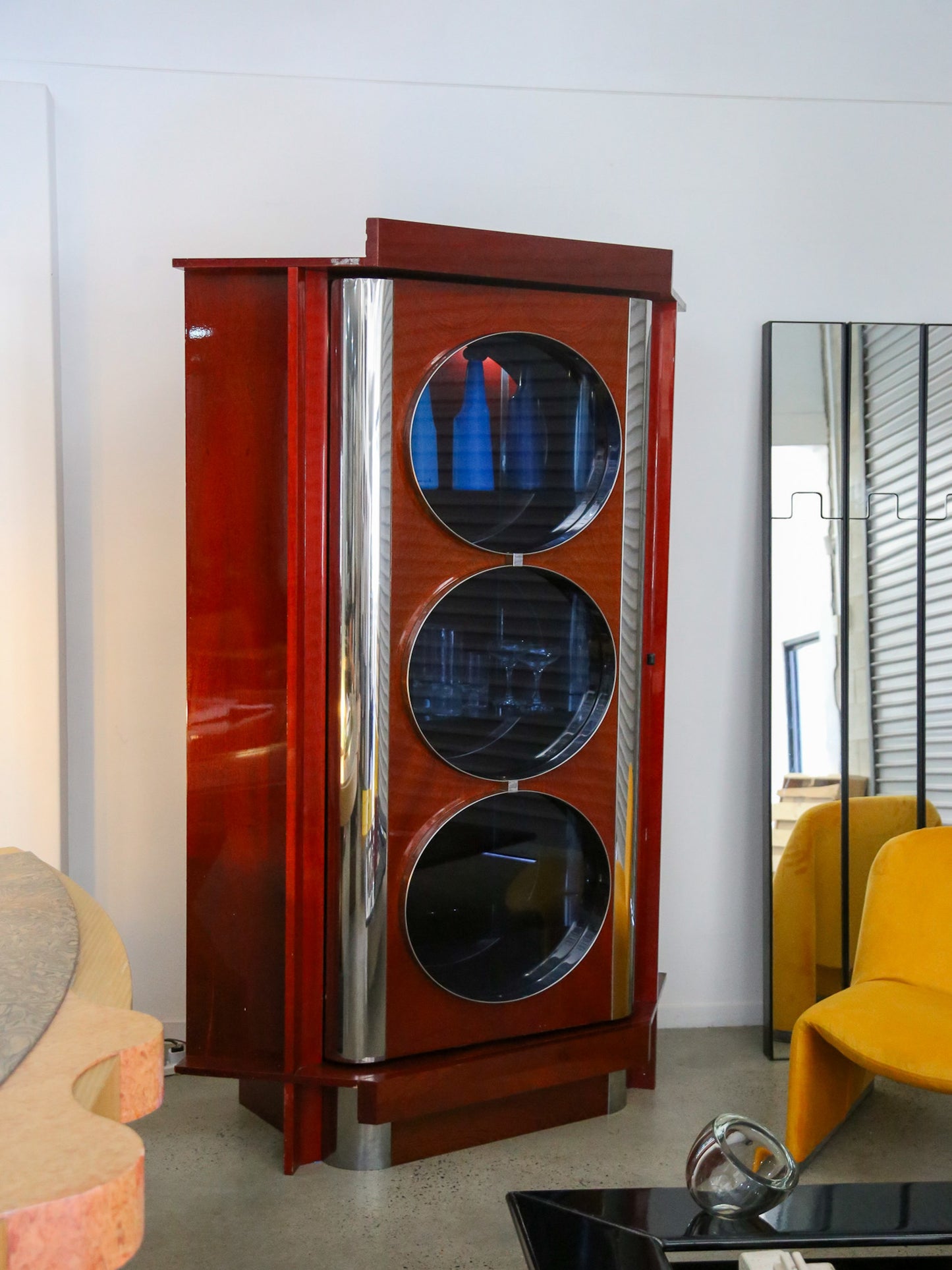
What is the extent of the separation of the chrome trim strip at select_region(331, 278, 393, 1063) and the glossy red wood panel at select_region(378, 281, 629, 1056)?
20mm

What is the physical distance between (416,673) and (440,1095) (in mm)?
796

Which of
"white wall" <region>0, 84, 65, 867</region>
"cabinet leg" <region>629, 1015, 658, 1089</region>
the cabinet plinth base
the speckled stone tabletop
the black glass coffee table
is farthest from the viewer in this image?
"white wall" <region>0, 84, 65, 867</region>

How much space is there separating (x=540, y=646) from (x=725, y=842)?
0.95m

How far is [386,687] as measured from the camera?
2.04m

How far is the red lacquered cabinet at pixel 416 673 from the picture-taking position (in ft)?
6.57

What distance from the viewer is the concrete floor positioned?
1820 millimetres

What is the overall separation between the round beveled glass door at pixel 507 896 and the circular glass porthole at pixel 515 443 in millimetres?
538

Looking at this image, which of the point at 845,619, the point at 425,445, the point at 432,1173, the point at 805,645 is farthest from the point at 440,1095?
the point at 845,619

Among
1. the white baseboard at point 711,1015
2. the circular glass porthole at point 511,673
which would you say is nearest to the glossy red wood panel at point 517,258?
the circular glass porthole at point 511,673

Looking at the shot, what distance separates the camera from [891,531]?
2.74 meters

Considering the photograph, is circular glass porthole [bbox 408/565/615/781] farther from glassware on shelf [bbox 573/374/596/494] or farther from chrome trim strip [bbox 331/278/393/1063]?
glassware on shelf [bbox 573/374/596/494]

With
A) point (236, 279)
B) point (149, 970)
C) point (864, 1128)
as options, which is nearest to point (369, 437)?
point (236, 279)

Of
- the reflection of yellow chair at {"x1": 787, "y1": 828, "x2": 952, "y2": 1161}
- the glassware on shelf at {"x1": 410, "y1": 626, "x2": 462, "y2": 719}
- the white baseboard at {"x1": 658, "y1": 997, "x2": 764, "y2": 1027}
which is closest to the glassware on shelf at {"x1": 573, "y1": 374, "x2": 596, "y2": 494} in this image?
the glassware on shelf at {"x1": 410, "y1": 626, "x2": 462, "y2": 719}

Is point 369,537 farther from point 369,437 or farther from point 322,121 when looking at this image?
point 322,121
